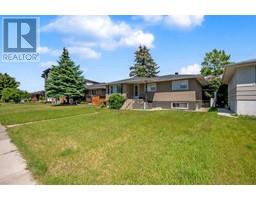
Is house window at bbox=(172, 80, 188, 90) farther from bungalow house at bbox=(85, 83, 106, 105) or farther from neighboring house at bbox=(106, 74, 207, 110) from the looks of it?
bungalow house at bbox=(85, 83, 106, 105)

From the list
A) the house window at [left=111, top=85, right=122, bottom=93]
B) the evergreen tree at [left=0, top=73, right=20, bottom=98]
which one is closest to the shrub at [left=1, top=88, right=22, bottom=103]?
the evergreen tree at [left=0, top=73, right=20, bottom=98]

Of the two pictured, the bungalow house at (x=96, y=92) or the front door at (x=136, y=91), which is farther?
the bungalow house at (x=96, y=92)

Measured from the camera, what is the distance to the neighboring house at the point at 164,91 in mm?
19406

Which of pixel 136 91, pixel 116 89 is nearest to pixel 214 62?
pixel 136 91

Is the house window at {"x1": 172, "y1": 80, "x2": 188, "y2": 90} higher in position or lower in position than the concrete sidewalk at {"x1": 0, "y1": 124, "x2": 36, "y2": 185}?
higher

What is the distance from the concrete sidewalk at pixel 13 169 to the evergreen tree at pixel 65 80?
2370 centimetres

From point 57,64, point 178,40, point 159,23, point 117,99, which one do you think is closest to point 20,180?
point 159,23

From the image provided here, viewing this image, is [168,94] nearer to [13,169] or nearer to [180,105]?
[180,105]
